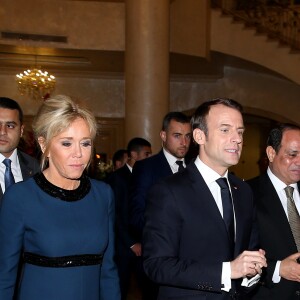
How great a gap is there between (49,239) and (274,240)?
1.31 m

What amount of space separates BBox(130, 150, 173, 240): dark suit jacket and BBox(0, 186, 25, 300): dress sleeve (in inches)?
80.2

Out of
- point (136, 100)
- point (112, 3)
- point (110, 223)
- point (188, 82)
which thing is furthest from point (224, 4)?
point (110, 223)

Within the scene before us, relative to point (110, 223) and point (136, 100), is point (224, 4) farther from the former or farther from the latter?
point (110, 223)

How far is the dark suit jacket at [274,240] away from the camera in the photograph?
2.97 meters

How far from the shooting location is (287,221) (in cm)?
306

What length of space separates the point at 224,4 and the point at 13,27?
5.10m

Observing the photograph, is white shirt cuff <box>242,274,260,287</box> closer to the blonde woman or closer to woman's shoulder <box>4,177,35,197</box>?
the blonde woman

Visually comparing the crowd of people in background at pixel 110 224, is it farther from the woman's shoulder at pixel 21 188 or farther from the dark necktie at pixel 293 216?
the dark necktie at pixel 293 216

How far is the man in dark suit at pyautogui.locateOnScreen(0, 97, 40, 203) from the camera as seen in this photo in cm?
333

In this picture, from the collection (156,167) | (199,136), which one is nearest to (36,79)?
(156,167)

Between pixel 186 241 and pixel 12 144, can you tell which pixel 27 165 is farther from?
pixel 186 241

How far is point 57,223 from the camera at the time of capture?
2.34 meters

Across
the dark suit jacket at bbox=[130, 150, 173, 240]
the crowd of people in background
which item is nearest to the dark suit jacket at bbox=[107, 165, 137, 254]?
the dark suit jacket at bbox=[130, 150, 173, 240]

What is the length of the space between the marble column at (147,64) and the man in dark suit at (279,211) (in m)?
5.88
